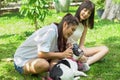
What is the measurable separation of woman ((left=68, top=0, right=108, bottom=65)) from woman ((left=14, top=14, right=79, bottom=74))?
484mm

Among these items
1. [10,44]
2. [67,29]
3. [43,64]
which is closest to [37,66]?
[43,64]

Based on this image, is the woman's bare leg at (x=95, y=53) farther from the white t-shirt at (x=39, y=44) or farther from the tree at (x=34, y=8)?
the tree at (x=34, y=8)

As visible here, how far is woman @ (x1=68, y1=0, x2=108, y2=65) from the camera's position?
5.42 meters

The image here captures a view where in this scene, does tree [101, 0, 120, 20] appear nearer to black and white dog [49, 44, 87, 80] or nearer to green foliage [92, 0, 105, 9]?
green foliage [92, 0, 105, 9]

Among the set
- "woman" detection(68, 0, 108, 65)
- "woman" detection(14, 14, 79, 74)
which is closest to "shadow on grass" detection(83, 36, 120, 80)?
"woman" detection(68, 0, 108, 65)

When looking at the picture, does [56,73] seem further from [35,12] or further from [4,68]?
[35,12]

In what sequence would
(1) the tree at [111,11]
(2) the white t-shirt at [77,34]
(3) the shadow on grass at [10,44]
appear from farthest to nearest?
(1) the tree at [111,11] → (3) the shadow on grass at [10,44] → (2) the white t-shirt at [77,34]

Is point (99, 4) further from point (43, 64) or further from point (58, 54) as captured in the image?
point (43, 64)

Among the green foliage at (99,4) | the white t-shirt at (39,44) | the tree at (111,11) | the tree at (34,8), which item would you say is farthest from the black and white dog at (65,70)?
the green foliage at (99,4)

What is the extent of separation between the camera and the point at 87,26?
578 centimetres

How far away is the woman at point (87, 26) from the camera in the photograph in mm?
5422

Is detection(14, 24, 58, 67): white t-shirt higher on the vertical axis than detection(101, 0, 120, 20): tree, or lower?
higher

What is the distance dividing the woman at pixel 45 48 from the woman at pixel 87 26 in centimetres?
48

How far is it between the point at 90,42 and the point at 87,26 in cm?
199
